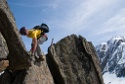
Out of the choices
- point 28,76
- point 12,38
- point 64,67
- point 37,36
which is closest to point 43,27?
point 37,36

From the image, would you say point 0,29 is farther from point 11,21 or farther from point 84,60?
point 84,60

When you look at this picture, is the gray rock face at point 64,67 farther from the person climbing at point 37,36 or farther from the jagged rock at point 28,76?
the person climbing at point 37,36

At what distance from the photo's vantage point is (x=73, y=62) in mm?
32344

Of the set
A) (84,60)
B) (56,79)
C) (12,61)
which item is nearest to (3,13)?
(12,61)

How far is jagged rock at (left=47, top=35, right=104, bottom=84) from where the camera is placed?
3069cm

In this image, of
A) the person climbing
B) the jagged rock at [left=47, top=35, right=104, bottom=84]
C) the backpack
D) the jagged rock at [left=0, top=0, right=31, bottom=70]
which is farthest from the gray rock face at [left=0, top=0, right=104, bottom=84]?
the backpack

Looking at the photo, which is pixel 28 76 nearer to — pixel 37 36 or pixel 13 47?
pixel 37 36

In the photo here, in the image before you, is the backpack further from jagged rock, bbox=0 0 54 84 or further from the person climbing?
jagged rock, bbox=0 0 54 84

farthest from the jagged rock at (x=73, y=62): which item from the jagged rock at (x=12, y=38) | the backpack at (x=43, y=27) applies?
the jagged rock at (x=12, y=38)

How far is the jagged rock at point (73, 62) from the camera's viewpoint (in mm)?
30688

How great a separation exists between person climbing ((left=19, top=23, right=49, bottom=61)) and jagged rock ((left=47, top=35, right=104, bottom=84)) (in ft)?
29.7

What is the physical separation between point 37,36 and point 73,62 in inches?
507

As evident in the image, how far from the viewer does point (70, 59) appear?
32.4m

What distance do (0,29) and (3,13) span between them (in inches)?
36.7
